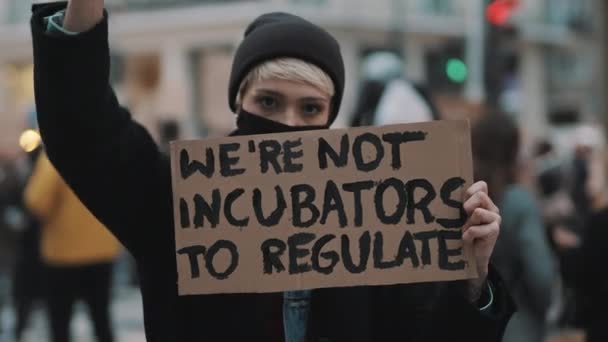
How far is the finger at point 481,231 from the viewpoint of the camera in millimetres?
2062

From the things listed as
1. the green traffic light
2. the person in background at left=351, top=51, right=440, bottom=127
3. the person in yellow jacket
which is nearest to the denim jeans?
the person in background at left=351, top=51, right=440, bottom=127

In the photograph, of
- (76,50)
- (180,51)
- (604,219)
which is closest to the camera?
(76,50)

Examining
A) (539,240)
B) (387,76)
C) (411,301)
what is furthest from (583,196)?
(411,301)

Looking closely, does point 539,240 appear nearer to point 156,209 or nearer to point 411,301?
point 411,301

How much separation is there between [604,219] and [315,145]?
2.41 m

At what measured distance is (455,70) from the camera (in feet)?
41.2

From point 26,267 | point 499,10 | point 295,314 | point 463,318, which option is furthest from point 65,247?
point 499,10

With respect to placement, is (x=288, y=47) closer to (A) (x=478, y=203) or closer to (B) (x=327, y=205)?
(B) (x=327, y=205)

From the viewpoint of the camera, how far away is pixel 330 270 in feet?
6.97

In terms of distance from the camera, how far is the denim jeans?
2100 mm

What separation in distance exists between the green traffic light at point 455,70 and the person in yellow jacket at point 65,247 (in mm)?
6664

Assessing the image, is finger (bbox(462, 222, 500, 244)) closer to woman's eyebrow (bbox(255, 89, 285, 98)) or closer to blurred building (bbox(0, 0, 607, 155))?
woman's eyebrow (bbox(255, 89, 285, 98))

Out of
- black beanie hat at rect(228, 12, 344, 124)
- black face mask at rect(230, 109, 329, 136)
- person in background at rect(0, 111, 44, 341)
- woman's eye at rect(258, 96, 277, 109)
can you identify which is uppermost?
black beanie hat at rect(228, 12, 344, 124)

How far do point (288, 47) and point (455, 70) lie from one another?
10496 millimetres
